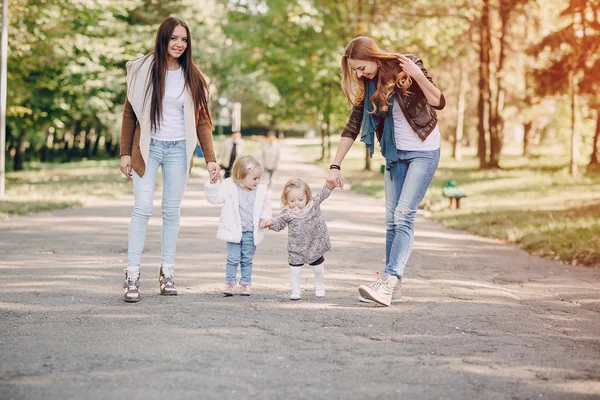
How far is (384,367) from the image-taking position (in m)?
4.68

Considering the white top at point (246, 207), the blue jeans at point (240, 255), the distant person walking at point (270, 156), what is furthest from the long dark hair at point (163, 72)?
the distant person walking at point (270, 156)

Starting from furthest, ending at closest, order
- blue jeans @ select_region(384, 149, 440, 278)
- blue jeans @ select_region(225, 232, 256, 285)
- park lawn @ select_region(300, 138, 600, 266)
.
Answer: park lawn @ select_region(300, 138, 600, 266) < blue jeans @ select_region(225, 232, 256, 285) < blue jeans @ select_region(384, 149, 440, 278)

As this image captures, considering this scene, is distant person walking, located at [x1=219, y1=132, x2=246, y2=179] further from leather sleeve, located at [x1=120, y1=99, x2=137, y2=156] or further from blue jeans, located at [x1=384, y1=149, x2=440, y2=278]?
blue jeans, located at [x1=384, y1=149, x2=440, y2=278]

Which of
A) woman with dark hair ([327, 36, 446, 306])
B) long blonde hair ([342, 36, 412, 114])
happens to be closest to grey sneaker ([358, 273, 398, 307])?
woman with dark hair ([327, 36, 446, 306])

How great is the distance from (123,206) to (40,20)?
7.88 meters

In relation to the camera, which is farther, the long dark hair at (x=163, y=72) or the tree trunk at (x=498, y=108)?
the tree trunk at (x=498, y=108)

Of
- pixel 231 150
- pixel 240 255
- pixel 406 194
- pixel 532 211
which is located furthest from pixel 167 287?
pixel 231 150

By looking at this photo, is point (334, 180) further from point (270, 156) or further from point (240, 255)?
point (270, 156)

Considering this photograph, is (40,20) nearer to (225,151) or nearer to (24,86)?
(24,86)

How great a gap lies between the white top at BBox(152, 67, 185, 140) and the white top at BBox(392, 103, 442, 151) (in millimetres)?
1698

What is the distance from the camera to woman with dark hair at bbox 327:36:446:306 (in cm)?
644

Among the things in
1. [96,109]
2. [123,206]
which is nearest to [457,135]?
[96,109]

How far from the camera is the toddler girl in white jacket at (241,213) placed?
6.88m

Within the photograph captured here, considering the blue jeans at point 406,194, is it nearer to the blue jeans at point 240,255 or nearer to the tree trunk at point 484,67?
the blue jeans at point 240,255
